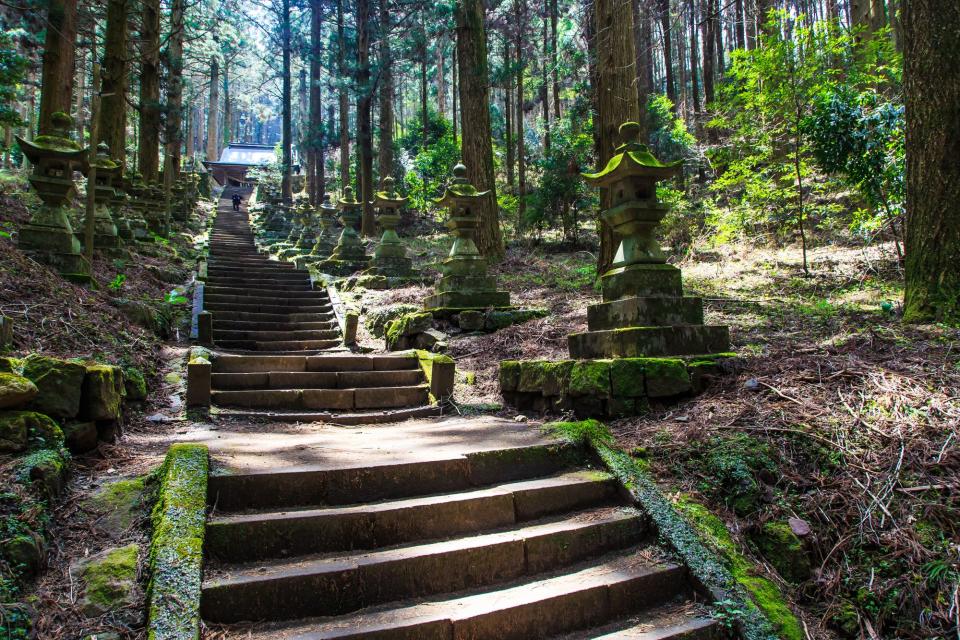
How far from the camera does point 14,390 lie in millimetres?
2973

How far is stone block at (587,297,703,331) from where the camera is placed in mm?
4941

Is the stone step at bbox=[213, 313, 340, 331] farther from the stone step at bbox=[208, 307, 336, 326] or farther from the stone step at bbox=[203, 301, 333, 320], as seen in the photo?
the stone step at bbox=[203, 301, 333, 320]

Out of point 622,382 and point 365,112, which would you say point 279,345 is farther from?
point 365,112

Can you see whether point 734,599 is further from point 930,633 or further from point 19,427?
point 19,427

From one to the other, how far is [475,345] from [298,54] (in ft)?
80.3

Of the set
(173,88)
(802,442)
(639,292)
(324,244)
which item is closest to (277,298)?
(324,244)

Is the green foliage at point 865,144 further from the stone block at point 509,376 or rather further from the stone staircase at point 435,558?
the stone staircase at point 435,558

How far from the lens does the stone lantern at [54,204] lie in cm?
751

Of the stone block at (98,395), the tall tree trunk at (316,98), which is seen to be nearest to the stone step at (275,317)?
the stone block at (98,395)

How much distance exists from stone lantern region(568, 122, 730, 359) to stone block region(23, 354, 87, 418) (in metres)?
4.05

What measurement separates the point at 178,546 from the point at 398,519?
1094mm

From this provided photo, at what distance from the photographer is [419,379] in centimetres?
692

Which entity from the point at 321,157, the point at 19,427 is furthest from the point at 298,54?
the point at 19,427

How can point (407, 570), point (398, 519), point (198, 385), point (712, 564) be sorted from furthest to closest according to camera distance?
point (198, 385)
point (398, 519)
point (712, 564)
point (407, 570)
